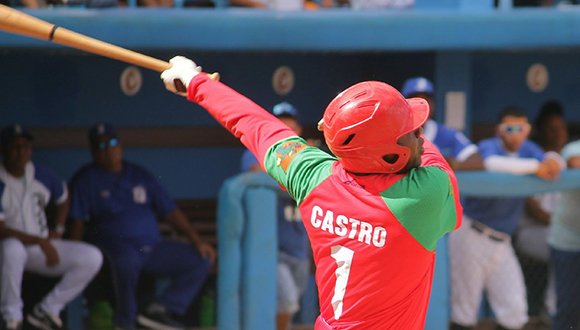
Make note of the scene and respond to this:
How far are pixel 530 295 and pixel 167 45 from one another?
9.45 feet

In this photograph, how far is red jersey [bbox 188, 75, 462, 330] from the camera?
7.34 ft

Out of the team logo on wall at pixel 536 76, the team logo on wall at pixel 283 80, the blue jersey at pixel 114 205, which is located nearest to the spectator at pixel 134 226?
the blue jersey at pixel 114 205

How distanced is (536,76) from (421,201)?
5.07 meters

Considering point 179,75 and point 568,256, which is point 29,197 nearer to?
point 179,75

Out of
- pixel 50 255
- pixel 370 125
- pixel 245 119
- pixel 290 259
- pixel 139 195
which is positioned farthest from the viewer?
pixel 139 195

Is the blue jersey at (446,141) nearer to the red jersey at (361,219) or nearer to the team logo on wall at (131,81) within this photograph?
the team logo on wall at (131,81)

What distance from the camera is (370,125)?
2.14m

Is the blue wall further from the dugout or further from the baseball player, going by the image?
the baseball player

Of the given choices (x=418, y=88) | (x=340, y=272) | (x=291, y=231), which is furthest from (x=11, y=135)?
(x=340, y=272)

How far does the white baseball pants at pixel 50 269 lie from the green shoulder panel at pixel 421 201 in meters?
2.99

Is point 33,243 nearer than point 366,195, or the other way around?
point 366,195

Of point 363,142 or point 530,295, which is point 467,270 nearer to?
point 530,295

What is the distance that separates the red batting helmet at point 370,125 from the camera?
214 centimetres

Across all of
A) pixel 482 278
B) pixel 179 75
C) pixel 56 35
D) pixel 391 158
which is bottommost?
pixel 482 278
